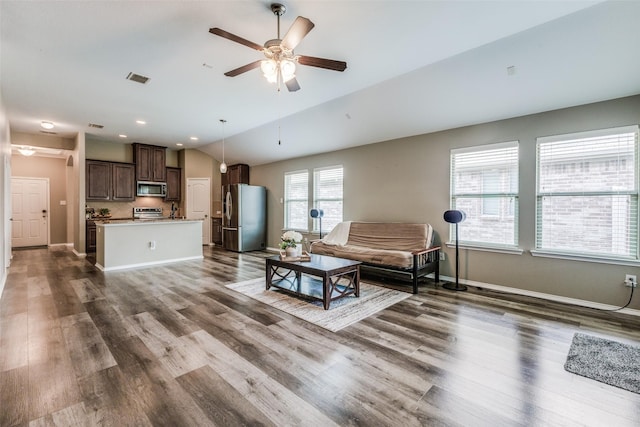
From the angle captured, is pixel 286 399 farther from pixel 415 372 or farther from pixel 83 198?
pixel 83 198

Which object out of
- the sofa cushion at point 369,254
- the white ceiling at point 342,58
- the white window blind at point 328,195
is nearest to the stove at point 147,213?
the white ceiling at point 342,58

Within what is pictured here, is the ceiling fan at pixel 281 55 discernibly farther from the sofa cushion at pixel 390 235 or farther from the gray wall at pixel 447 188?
the sofa cushion at pixel 390 235

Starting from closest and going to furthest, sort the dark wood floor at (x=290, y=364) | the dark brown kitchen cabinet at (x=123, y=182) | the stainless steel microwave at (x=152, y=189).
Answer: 1. the dark wood floor at (x=290, y=364)
2. the dark brown kitchen cabinet at (x=123, y=182)
3. the stainless steel microwave at (x=152, y=189)

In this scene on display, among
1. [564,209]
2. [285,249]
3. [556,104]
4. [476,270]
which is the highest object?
[556,104]

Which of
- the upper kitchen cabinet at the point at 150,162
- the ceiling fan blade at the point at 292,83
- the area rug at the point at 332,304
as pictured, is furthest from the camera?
the upper kitchen cabinet at the point at 150,162

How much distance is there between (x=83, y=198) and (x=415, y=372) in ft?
26.1

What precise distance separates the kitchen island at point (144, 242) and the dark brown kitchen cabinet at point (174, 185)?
8.86ft

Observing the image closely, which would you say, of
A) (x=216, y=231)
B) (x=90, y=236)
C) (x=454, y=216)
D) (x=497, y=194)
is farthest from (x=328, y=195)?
(x=90, y=236)

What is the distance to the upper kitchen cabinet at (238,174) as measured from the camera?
332 inches

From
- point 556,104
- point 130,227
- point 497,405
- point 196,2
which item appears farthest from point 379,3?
point 130,227

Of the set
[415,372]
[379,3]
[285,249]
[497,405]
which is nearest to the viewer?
[497,405]

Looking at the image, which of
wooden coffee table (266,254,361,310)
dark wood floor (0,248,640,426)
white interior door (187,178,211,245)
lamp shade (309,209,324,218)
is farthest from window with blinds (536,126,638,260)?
white interior door (187,178,211,245)

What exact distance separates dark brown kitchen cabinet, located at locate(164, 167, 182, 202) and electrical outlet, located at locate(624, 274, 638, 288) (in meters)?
9.52

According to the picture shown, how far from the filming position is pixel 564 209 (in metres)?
3.65
